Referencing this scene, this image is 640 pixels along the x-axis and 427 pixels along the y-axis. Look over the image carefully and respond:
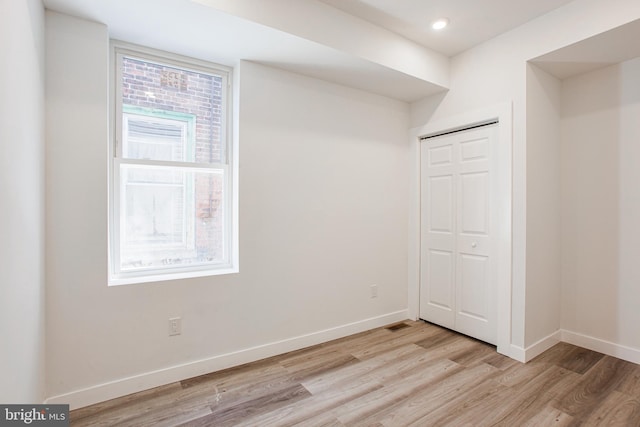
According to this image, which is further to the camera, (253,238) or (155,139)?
(253,238)

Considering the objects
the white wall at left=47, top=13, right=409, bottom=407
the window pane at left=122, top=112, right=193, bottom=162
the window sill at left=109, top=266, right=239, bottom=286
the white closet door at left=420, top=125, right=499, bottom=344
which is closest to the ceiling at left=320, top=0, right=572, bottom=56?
the white wall at left=47, top=13, right=409, bottom=407

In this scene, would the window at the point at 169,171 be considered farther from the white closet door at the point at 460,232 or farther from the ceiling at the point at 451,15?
the white closet door at the point at 460,232

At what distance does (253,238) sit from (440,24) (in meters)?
2.34

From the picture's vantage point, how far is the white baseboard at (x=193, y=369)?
1.94 metres

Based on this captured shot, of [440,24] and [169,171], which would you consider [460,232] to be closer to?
[440,24]

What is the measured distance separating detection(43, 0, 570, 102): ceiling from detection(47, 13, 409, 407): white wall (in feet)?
0.61

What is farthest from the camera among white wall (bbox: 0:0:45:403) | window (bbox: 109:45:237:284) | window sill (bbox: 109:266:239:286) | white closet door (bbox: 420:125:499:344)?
white closet door (bbox: 420:125:499:344)

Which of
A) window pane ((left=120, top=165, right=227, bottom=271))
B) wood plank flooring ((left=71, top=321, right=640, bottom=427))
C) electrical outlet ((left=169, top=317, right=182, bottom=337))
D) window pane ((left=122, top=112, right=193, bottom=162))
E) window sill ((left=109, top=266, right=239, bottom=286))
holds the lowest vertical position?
wood plank flooring ((left=71, top=321, right=640, bottom=427))

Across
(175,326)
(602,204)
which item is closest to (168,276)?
(175,326)

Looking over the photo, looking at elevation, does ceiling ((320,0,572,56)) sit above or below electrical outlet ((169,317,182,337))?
above

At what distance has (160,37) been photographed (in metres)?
2.16

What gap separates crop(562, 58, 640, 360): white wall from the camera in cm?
252

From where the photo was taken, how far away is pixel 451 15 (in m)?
2.44

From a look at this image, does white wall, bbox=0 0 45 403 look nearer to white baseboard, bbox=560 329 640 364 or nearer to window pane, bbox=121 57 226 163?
window pane, bbox=121 57 226 163
